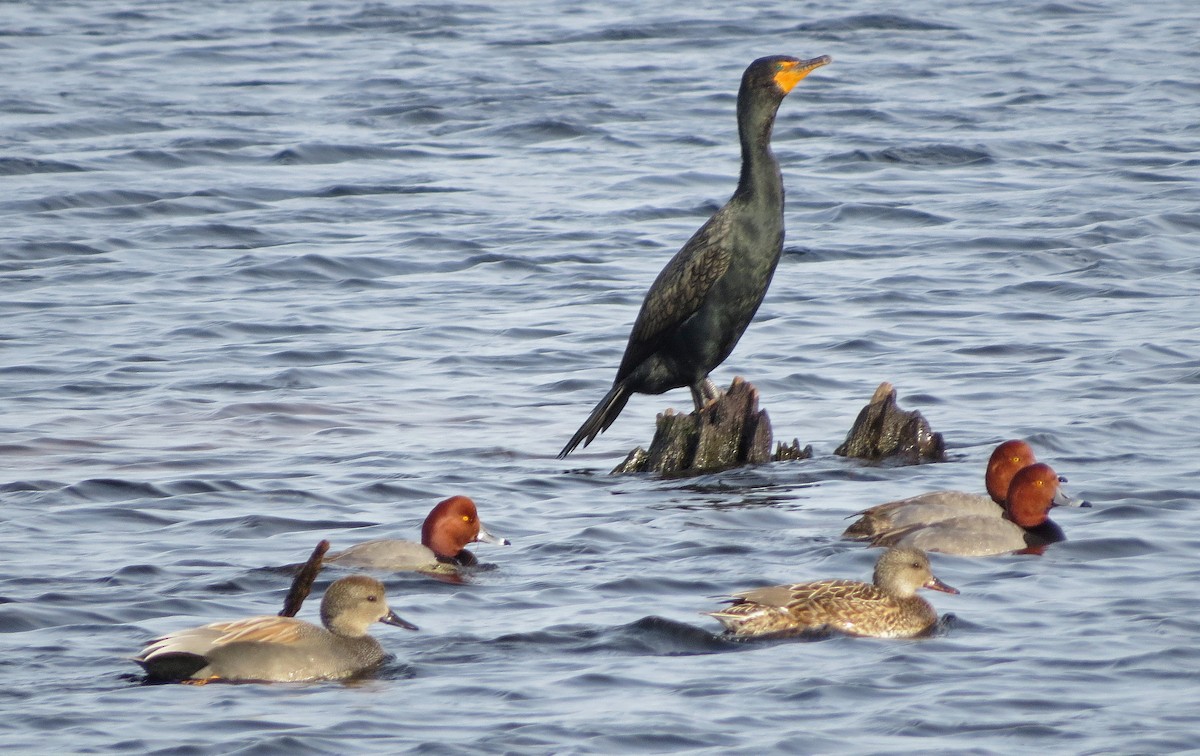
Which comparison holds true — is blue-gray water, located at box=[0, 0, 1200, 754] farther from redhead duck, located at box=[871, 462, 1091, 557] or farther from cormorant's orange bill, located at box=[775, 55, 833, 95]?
cormorant's orange bill, located at box=[775, 55, 833, 95]

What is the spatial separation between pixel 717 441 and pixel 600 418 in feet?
2.59

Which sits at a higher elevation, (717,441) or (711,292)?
(711,292)

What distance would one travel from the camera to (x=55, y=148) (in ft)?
75.3

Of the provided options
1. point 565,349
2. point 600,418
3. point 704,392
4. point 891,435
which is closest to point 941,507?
point 891,435

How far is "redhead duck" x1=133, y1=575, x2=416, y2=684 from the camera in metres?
7.44

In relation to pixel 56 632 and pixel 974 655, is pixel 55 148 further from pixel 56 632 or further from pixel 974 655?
pixel 974 655

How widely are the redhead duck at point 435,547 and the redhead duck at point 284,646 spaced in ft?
3.57

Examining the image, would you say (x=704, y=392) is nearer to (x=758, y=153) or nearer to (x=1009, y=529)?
(x=758, y=153)

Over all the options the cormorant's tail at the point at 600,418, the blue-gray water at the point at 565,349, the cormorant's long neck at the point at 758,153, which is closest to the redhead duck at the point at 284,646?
the blue-gray water at the point at 565,349

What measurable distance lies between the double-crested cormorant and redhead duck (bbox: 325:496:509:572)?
2.40 m

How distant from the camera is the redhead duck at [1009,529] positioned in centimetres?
940

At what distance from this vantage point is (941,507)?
31.6ft

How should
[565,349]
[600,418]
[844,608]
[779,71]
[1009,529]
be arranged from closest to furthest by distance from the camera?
[844,608]
[1009,529]
[600,418]
[779,71]
[565,349]

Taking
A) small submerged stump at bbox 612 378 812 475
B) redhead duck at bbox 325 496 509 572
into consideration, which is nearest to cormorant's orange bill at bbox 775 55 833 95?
small submerged stump at bbox 612 378 812 475
